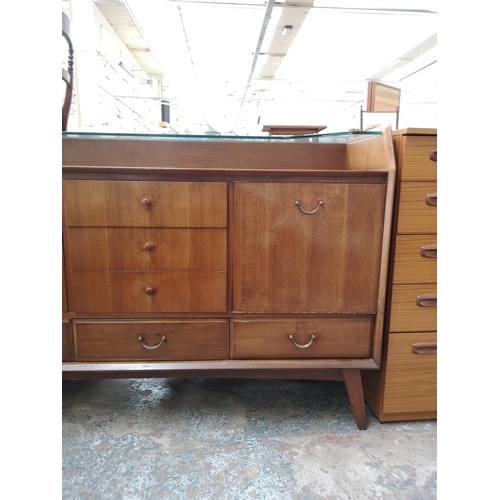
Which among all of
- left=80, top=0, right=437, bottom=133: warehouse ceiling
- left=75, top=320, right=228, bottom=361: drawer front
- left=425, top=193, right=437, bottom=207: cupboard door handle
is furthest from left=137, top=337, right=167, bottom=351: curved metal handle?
left=80, top=0, right=437, bottom=133: warehouse ceiling

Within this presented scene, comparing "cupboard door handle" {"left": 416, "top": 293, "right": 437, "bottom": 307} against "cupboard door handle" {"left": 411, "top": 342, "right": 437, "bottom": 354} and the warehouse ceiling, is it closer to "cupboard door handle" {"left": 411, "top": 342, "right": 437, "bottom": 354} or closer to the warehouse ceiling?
"cupboard door handle" {"left": 411, "top": 342, "right": 437, "bottom": 354}

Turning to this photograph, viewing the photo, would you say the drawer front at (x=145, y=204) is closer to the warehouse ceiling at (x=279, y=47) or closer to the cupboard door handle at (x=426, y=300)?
the cupboard door handle at (x=426, y=300)

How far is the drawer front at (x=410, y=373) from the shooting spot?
1161 millimetres

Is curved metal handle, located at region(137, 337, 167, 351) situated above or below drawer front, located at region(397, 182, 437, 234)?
below

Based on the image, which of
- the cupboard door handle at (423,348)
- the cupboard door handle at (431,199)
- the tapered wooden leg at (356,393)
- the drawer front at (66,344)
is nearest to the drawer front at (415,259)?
the cupboard door handle at (431,199)

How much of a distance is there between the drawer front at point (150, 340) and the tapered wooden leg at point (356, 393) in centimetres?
43

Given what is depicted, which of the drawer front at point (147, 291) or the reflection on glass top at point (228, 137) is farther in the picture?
the reflection on glass top at point (228, 137)

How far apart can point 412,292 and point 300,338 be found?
394 mm

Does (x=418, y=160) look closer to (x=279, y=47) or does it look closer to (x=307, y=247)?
(x=307, y=247)

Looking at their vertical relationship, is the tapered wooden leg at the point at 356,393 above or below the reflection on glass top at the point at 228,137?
below

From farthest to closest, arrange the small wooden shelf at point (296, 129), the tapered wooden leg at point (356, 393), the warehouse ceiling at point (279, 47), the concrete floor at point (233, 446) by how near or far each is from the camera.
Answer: the warehouse ceiling at point (279, 47), the small wooden shelf at point (296, 129), the tapered wooden leg at point (356, 393), the concrete floor at point (233, 446)

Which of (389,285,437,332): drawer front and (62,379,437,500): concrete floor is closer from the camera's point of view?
(62,379,437,500): concrete floor

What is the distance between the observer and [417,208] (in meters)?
1.08

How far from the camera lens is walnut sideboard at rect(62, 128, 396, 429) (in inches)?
42.3
